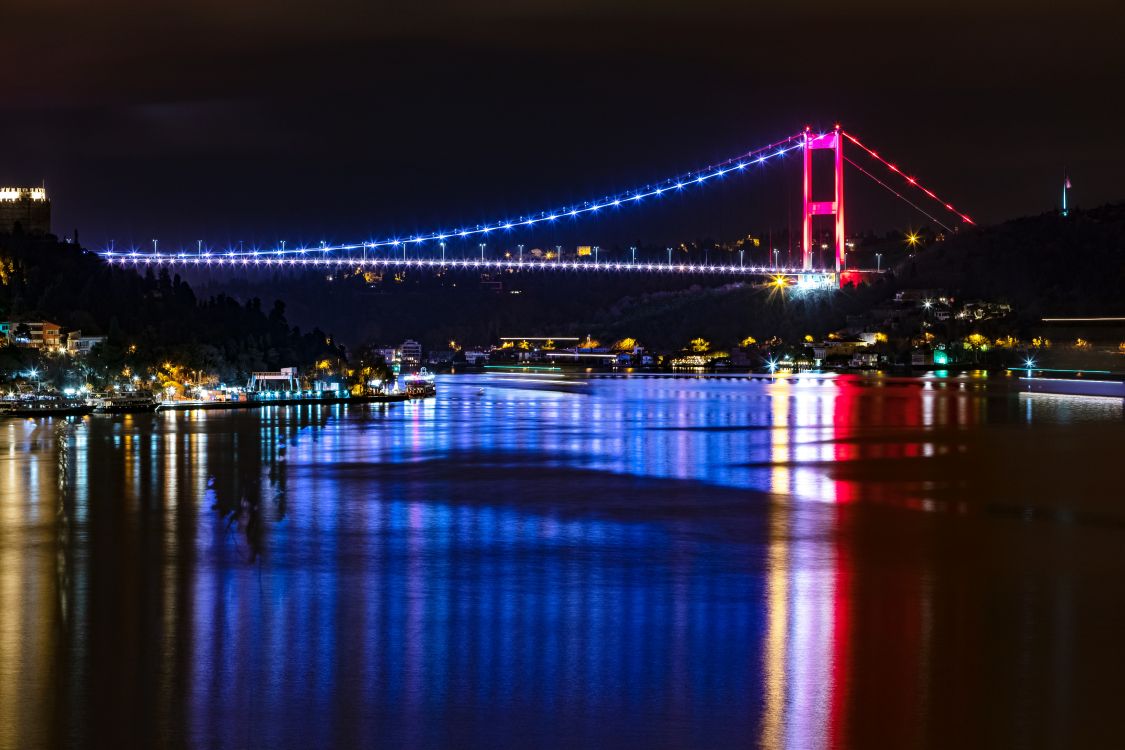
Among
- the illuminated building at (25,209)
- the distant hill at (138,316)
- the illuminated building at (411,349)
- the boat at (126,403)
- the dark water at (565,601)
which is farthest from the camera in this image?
the illuminated building at (411,349)

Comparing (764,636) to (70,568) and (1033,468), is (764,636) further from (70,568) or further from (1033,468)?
(1033,468)

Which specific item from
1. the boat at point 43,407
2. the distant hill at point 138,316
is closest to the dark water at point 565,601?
the boat at point 43,407

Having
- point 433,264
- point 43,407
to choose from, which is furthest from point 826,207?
point 43,407

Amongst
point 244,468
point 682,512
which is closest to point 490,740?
point 682,512

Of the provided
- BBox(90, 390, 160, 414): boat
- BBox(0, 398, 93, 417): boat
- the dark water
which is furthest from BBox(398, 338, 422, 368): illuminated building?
the dark water

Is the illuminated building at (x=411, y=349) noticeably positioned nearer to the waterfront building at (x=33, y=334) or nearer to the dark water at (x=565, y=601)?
the waterfront building at (x=33, y=334)

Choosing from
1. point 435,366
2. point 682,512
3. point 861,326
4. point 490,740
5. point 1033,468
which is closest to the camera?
point 490,740
